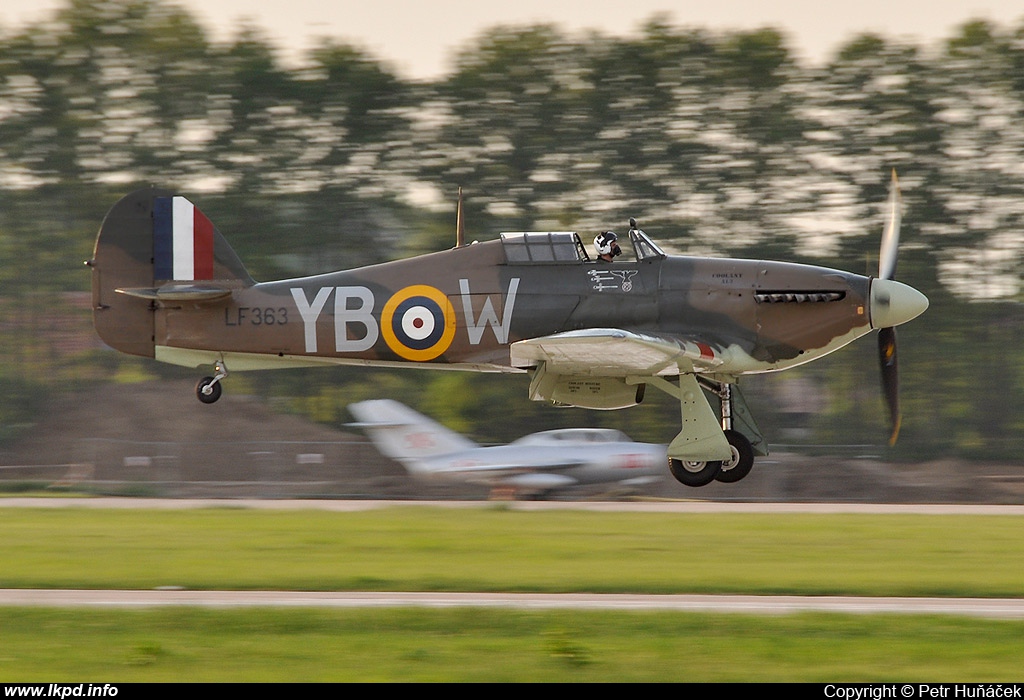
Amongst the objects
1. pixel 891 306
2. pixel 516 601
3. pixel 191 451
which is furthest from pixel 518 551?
pixel 191 451

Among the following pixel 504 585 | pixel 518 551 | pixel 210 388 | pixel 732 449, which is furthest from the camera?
pixel 210 388

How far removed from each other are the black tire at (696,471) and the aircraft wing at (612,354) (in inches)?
47.8

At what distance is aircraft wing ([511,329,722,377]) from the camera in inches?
547

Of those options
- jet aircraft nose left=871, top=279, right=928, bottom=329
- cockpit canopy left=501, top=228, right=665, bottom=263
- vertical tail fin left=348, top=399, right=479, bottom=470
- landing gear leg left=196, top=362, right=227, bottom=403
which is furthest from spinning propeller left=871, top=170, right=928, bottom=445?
vertical tail fin left=348, top=399, right=479, bottom=470

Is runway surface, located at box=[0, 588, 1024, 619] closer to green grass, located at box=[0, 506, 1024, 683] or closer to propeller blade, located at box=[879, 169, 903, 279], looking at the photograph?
green grass, located at box=[0, 506, 1024, 683]

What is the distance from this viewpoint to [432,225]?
1469 inches

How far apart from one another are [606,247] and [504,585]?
476cm

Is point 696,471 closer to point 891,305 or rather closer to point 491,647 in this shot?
point 891,305

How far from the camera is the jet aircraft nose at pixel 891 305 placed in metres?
15.1

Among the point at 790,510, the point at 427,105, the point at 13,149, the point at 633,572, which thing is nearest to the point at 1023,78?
the point at 427,105

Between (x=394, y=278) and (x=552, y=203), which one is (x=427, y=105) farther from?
(x=394, y=278)

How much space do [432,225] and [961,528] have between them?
22.0 metres

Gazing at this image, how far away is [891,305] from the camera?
15.1 m

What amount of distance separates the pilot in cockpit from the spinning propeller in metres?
3.32
